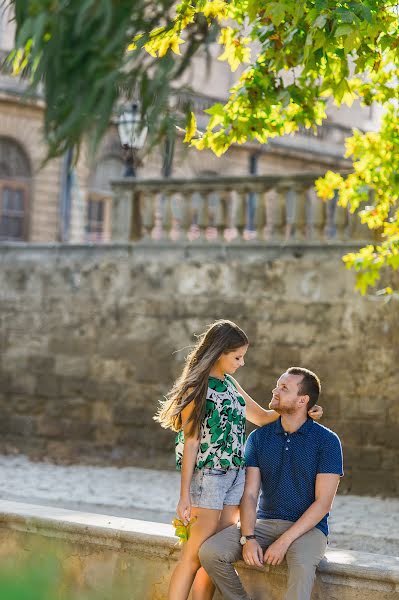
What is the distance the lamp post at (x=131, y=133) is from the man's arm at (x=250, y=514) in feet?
5.13

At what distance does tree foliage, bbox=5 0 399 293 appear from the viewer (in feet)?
9.65

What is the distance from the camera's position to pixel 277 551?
513 cm

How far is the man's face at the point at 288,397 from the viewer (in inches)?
212

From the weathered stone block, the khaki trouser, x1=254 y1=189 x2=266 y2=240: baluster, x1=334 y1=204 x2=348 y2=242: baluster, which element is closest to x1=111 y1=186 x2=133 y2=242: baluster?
the weathered stone block

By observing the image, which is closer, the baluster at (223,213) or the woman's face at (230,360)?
the woman's face at (230,360)

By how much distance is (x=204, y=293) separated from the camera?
42.8 feet

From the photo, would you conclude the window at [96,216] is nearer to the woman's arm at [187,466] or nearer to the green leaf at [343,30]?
the green leaf at [343,30]

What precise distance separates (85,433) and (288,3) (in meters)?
8.45

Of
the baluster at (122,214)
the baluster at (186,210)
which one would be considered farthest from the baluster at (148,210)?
the baluster at (186,210)

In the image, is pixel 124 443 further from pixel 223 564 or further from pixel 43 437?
pixel 223 564

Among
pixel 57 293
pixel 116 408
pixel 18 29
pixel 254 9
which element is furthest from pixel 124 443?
pixel 18 29

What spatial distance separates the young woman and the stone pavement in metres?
3.47

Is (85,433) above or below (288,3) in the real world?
below

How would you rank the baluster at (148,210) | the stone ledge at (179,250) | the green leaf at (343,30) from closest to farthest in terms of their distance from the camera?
1. the green leaf at (343,30)
2. the stone ledge at (179,250)
3. the baluster at (148,210)
